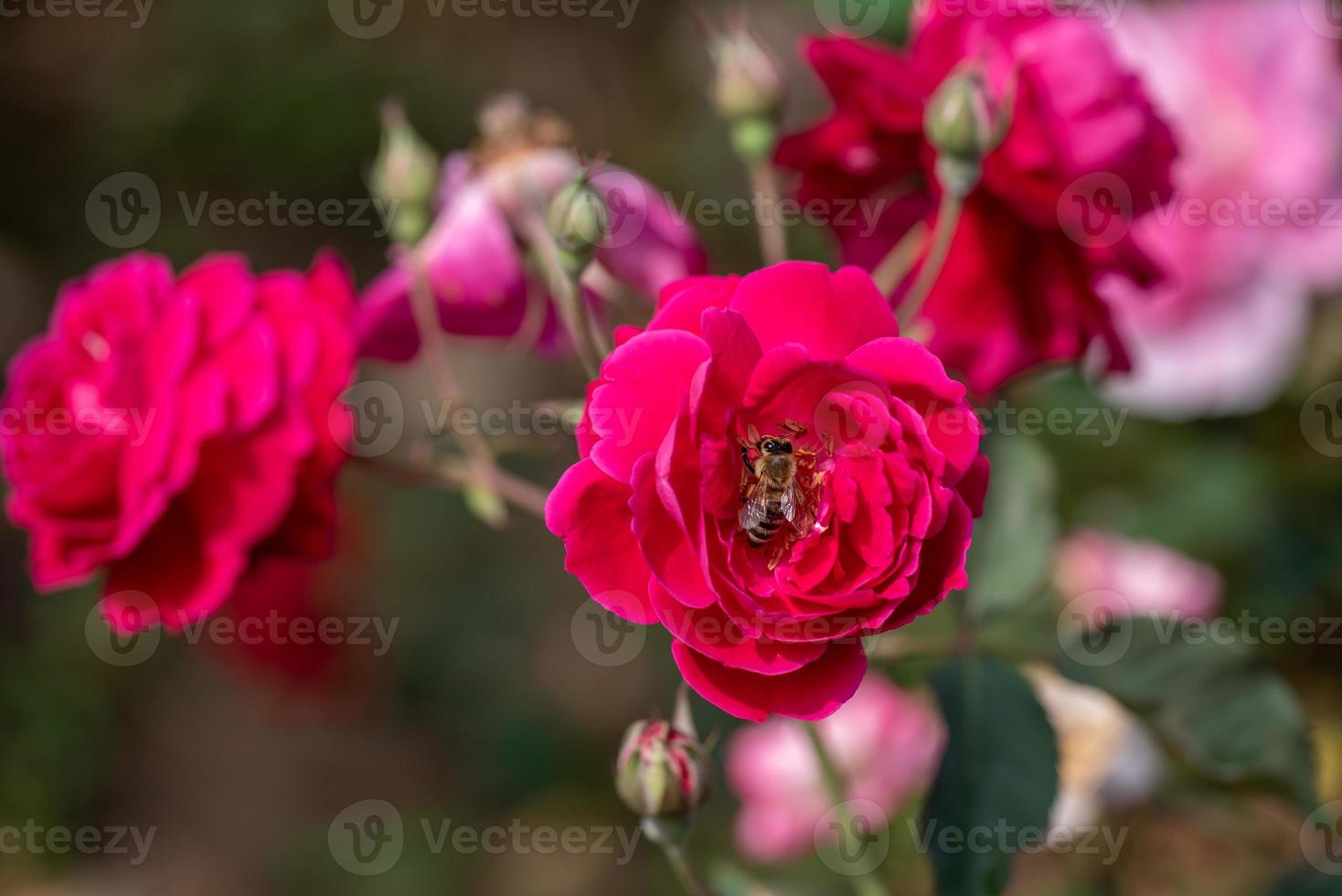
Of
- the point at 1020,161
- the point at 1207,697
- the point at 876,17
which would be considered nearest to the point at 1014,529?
the point at 1207,697

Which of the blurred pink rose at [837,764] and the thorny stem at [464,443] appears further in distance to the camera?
the blurred pink rose at [837,764]

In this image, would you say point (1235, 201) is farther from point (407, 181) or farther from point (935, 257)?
point (407, 181)

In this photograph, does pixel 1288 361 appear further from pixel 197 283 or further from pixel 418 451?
pixel 197 283

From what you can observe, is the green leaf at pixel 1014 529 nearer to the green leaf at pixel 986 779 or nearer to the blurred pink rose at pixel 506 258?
the green leaf at pixel 986 779

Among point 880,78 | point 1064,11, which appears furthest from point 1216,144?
point 880,78

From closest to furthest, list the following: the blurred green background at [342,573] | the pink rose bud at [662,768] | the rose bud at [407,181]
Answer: the pink rose bud at [662,768]
the rose bud at [407,181]
the blurred green background at [342,573]

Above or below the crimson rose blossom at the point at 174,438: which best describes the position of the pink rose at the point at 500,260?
above

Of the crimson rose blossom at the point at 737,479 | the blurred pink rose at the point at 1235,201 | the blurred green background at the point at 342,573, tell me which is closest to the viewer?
the crimson rose blossom at the point at 737,479

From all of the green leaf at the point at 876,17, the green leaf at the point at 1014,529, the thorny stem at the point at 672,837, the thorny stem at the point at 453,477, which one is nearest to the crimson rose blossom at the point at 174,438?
the thorny stem at the point at 453,477
